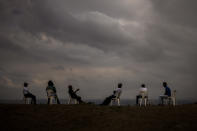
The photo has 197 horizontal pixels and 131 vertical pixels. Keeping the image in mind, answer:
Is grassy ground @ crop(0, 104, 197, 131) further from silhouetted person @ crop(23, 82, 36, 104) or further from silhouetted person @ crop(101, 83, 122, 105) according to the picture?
silhouetted person @ crop(101, 83, 122, 105)

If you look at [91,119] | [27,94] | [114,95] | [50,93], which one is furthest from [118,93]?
[27,94]

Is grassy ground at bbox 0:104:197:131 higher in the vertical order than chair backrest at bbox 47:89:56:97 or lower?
lower

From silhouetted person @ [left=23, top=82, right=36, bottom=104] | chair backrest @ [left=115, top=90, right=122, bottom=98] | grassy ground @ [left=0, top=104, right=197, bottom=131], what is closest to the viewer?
grassy ground @ [left=0, top=104, right=197, bottom=131]

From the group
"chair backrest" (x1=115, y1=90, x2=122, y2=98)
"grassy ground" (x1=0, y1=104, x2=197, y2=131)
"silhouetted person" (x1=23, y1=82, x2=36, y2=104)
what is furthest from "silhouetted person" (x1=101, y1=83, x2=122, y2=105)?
"silhouetted person" (x1=23, y1=82, x2=36, y2=104)

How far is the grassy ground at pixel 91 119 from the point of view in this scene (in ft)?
37.2

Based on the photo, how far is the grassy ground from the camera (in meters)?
11.3

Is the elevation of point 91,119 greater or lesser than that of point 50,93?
lesser

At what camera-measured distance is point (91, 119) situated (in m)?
12.7

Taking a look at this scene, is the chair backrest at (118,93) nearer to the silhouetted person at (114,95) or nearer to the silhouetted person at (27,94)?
the silhouetted person at (114,95)

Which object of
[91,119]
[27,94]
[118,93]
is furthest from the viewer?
[118,93]

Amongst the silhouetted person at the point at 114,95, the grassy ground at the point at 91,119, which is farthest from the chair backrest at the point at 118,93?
the grassy ground at the point at 91,119

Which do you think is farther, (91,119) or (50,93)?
(50,93)

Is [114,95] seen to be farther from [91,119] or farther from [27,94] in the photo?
[27,94]

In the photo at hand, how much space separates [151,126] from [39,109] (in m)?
6.90
